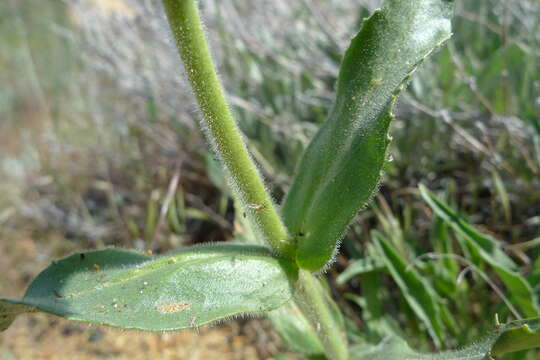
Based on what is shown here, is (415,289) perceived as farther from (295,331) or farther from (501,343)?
(501,343)

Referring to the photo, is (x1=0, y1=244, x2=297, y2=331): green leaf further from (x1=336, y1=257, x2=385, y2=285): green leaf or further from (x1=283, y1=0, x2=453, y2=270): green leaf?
(x1=336, y1=257, x2=385, y2=285): green leaf

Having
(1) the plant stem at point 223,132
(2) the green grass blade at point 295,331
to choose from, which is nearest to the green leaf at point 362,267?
(2) the green grass blade at point 295,331

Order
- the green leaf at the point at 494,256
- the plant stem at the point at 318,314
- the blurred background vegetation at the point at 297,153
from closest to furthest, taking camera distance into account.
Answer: the plant stem at the point at 318,314 → the green leaf at the point at 494,256 → the blurred background vegetation at the point at 297,153

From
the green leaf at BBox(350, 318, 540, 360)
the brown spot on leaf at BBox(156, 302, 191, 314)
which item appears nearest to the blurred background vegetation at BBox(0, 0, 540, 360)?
the green leaf at BBox(350, 318, 540, 360)

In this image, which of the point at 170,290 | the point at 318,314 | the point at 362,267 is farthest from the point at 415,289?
the point at 170,290

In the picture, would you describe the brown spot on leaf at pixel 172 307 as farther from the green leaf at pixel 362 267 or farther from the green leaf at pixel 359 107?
the green leaf at pixel 362 267
